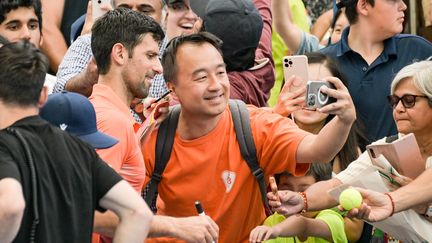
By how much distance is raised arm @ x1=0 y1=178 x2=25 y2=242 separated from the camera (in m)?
4.28

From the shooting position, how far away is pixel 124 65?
6188 mm

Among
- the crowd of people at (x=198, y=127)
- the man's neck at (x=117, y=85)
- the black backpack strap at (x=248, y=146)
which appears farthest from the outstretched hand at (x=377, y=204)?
the man's neck at (x=117, y=85)

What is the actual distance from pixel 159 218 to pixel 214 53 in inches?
52.8

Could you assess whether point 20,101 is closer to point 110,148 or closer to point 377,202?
point 110,148

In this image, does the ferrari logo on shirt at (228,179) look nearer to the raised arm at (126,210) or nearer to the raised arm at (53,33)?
the raised arm at (126,210)

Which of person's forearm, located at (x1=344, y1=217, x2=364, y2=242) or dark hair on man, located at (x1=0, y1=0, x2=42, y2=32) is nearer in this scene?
person's forearm, located at (x1=344, y1=217, x2=364, y2=242)

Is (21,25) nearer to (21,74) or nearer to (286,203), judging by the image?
(286,203)

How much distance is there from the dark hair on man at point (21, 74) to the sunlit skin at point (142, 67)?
4.65ft

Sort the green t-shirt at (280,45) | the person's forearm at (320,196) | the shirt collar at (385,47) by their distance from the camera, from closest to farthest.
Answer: the person's forearm at (320,196) < the shirt collar at (385,47) < the green t-shirt at (280,45)

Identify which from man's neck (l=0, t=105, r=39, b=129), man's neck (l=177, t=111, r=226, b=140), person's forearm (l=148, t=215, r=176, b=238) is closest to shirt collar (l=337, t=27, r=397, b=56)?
man's neck (l=177, t=111, r=226, b=140)

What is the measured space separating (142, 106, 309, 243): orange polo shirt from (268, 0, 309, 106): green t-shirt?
8.19ft

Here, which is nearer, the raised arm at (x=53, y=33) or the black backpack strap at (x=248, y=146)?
the black backpack strap at (x=248, y=146)

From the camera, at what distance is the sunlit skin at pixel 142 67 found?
6.17 metres

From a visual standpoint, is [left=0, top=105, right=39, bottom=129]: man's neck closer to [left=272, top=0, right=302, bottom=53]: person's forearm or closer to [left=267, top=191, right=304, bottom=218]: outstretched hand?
[left=267, top=191, right=304, bottom=218]: outstretched hand
